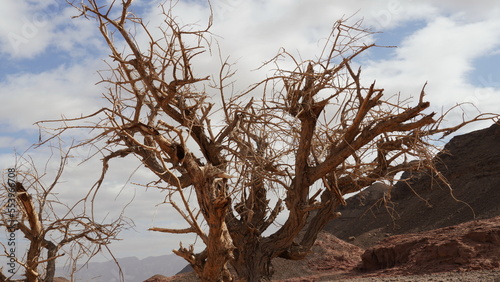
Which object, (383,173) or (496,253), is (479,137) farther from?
(383,173)

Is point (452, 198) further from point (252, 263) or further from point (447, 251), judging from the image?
point (252, 263)

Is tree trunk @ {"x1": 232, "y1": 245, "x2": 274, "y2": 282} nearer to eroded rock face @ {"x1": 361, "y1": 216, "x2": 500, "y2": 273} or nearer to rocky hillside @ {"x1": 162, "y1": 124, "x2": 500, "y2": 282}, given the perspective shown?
rocky hillside @ {"x1": 162, "y1": 124, "x2": 500, "y2": 282}

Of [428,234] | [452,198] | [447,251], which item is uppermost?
[452,198]

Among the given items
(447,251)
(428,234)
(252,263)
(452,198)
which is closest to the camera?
(252,263)

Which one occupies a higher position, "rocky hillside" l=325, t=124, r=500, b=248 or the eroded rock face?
"rocky hillside" l=325, t=124, r=500, b=248

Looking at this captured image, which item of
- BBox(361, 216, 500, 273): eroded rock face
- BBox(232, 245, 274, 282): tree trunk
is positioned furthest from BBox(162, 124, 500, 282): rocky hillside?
BBox(232, 245, 274, 282): tree trunk

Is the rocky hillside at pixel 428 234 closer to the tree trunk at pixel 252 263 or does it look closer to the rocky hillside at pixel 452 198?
the rocky hillside at pixel 452 198

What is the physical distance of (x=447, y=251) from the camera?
51.9ft

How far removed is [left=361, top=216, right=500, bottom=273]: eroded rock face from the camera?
14.9 metres

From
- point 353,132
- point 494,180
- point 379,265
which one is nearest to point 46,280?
point 353,132

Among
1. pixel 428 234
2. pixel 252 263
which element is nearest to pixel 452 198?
pixel 428 234

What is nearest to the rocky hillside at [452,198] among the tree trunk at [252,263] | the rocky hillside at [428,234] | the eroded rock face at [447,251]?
the rocky hillside at [428,234]

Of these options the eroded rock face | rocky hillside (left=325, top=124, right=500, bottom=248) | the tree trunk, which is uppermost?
rocky hillside (left=325, top=124, right=500, bottom=248)

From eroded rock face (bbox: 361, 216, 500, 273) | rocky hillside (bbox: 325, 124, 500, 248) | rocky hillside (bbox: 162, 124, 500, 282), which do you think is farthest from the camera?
rocky hillside (bbox: 325, 124, 500, 248)
